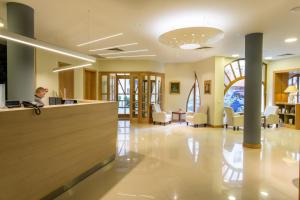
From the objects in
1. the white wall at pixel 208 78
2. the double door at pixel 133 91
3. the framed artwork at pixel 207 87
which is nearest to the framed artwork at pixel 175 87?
the double door at pixel 133 91

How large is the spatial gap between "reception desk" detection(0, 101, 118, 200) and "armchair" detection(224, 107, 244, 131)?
579cm

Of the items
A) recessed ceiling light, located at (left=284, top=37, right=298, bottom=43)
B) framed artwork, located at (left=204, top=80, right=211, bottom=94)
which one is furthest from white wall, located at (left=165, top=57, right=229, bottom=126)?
recessed ceiling light, located at (left=284, top=37, right=298, bottom=43)

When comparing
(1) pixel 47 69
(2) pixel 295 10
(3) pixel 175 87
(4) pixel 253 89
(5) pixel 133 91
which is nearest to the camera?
(2) pixel 295 10

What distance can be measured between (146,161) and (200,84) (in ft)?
21.2

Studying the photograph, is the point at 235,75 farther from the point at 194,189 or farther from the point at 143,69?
the point at 194,189

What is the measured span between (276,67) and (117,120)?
8.27 meters

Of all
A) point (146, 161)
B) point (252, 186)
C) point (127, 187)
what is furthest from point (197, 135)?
point (127, 187)

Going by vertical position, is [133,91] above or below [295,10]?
below

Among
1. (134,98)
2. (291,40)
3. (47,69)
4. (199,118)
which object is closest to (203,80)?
(199,118)

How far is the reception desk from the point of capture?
6.86ft

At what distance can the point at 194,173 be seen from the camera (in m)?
3.71

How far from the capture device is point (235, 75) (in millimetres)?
9383

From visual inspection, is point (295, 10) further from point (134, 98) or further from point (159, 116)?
point (134, 98)

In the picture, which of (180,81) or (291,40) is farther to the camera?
(180,81)
